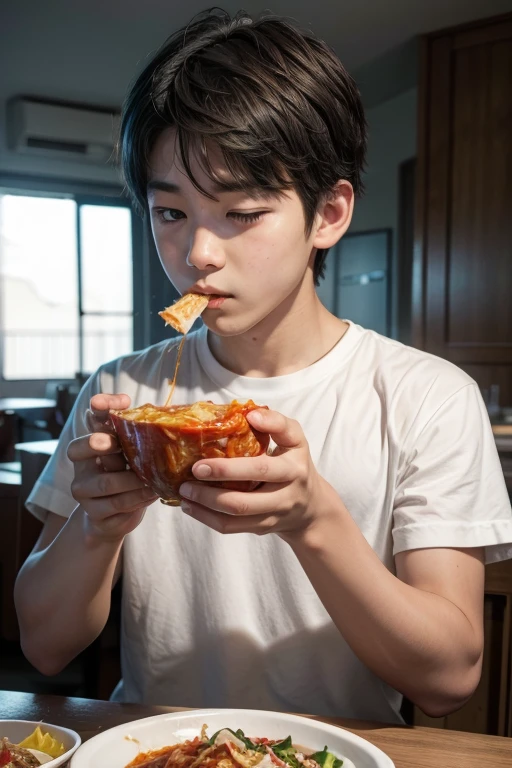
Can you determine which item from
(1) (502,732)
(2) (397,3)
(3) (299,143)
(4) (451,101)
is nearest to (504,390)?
(4) (451,101)

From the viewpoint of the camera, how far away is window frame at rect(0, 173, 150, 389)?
9.31m

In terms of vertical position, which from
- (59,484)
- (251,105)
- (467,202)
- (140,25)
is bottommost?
(59,484)

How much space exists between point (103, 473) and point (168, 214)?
1.34 ft

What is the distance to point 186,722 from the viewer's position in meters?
0.88

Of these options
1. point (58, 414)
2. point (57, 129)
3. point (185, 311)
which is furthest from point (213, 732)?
point (57, 129)

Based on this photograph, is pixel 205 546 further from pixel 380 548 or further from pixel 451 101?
pixel 451 101

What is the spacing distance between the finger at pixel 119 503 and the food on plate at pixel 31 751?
10.5 inches

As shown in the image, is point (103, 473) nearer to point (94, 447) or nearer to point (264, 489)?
point (94, 447)

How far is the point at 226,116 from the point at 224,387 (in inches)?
19.4

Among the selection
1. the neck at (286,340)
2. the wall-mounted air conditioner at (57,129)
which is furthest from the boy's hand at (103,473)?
the wall-mounted air conditioner at (57,129)

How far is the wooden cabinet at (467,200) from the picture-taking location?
5355mm

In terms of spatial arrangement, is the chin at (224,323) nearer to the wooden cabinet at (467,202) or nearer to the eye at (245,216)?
the eye at (245,216)

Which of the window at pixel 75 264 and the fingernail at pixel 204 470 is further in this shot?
the window at pixel 75 264

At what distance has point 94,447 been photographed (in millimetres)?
949
